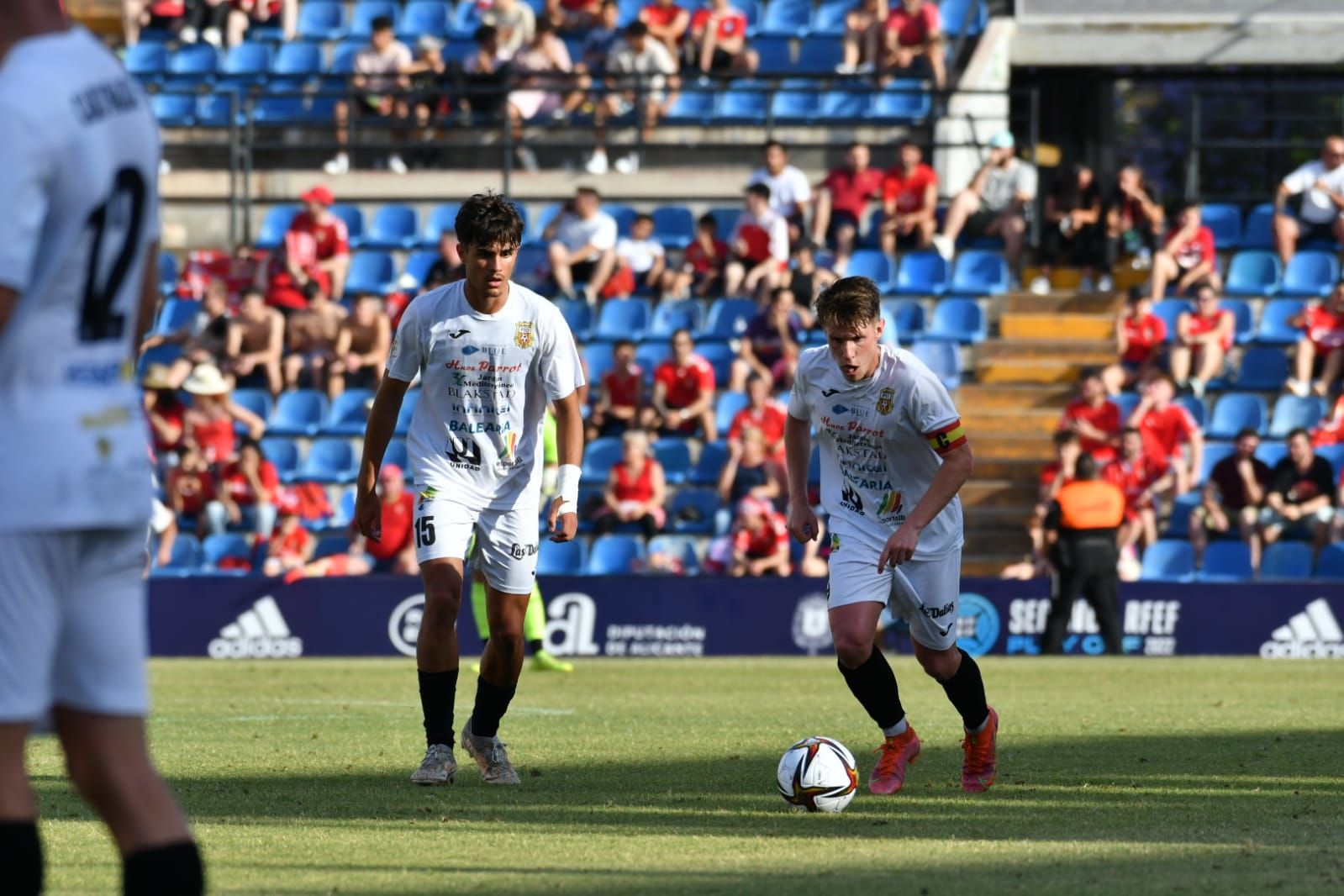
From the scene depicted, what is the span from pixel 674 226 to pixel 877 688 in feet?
53.3

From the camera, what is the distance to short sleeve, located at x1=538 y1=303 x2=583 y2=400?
9117 mm

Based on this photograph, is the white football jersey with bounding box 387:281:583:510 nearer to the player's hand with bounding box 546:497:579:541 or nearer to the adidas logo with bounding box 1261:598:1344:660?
the player's hand with bounding box 546:497:579:541

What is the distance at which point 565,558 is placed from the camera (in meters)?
21.6

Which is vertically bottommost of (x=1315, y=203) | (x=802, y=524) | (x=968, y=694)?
(x=968, y=694)

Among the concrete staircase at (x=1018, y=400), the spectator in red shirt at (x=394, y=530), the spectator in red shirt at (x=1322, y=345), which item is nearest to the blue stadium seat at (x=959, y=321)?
the concrete staircase at (x=1018, y=400)

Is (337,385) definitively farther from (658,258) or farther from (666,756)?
(666,756)

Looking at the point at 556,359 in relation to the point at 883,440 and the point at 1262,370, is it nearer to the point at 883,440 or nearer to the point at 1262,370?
the point at 883,440

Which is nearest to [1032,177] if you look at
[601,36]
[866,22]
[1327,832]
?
[866,22]

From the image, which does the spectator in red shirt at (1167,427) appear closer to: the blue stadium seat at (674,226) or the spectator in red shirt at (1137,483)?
the spectator in red shirt at (1137,483)

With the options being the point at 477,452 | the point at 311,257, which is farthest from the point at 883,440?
the point at 311,257

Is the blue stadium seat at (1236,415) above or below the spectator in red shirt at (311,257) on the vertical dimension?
below

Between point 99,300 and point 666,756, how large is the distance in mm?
6634

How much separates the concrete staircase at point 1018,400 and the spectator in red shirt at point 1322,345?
2075 mm

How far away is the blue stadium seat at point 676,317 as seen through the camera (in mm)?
23281
